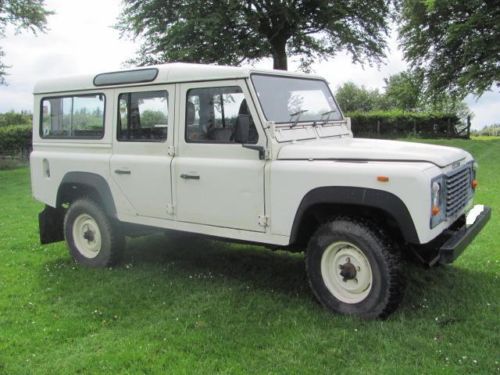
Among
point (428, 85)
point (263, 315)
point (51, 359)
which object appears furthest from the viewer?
point (428, 85)

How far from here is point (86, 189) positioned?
22.0 feet

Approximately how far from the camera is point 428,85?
26.9 meters

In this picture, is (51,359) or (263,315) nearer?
(51,359)

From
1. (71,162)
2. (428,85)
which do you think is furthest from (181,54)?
(71,162)

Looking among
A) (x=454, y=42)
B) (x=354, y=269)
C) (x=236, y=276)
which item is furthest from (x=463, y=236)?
(x=454, y=42)

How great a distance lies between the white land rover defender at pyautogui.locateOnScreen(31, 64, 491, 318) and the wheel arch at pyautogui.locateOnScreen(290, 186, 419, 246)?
0.04ft

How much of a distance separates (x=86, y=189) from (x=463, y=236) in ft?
14.5

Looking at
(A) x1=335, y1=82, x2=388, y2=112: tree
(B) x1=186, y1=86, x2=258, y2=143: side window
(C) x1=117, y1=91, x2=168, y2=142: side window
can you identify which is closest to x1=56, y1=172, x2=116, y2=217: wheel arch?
(C) x1=117, y1=91, x2=168, y2=142: side window

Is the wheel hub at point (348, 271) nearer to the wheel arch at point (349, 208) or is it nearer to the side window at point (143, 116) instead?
the wheel arch at point (349, 208)

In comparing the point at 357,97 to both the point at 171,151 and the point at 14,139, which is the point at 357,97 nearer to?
the point at 14,139

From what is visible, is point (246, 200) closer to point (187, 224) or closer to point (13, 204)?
point (187, 224)

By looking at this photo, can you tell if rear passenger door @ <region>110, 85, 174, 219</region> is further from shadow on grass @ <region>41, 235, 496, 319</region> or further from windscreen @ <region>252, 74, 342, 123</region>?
windscreen @ <region>252, 74, 342, 123</region>

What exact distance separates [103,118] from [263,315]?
3075 mm

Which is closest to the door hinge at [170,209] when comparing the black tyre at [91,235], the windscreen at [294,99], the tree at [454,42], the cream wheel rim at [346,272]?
the black tyre at [91,235]
